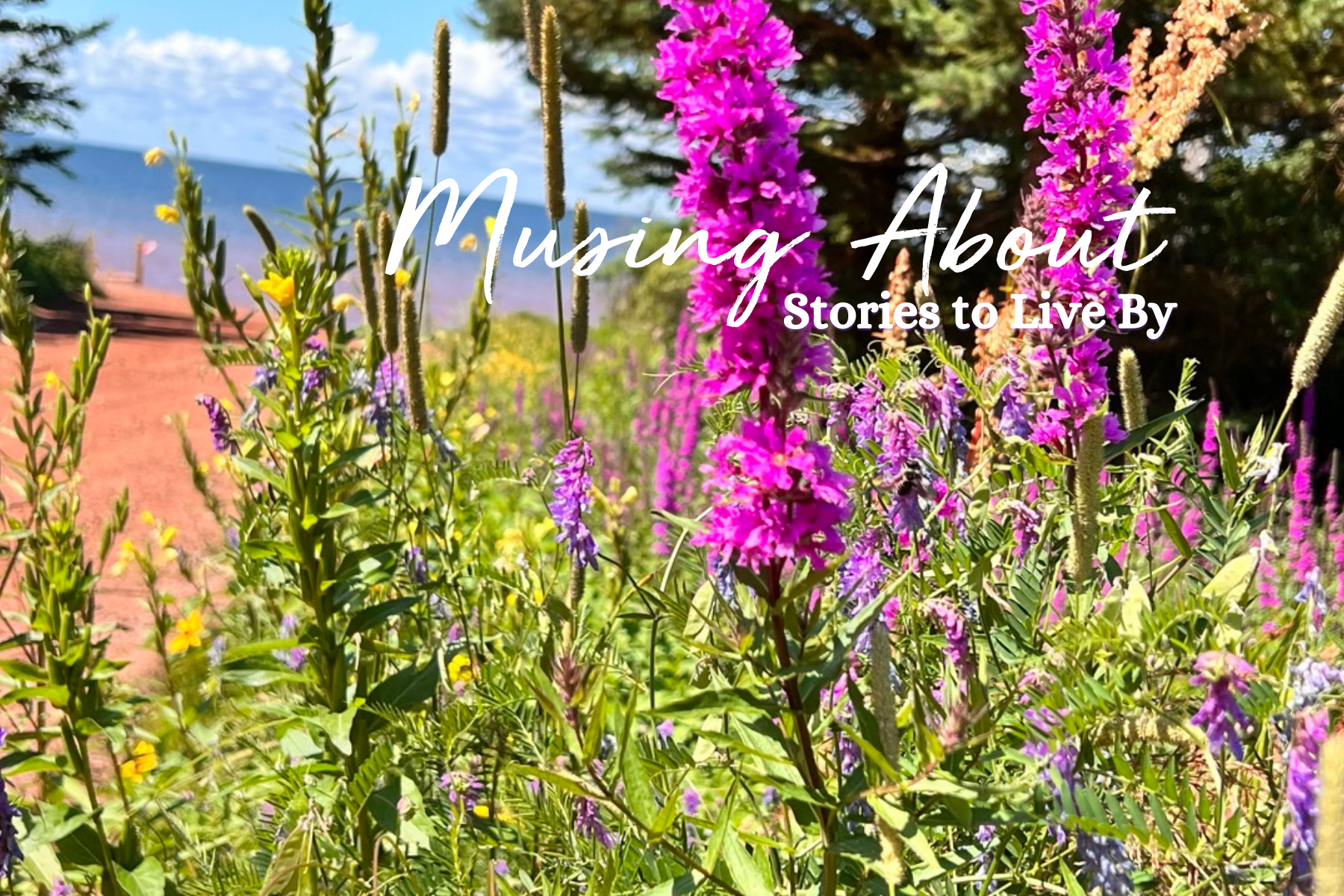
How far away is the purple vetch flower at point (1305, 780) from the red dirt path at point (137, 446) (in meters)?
1.39

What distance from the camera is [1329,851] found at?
0.40 metres

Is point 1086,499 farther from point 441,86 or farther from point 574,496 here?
point 441,86

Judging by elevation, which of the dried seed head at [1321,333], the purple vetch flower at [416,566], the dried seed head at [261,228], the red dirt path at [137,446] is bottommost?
the red dirt path at [137,446]

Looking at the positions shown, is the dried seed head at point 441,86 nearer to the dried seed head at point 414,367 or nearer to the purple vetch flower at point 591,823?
the dried seed head at point 414,367

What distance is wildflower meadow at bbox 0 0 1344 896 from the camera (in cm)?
94

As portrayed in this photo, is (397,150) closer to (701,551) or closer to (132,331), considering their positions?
(701,551)

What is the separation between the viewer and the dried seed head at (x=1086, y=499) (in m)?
1.17

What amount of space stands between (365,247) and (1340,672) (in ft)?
4.97

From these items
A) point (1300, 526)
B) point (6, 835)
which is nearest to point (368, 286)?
point (6, 835)

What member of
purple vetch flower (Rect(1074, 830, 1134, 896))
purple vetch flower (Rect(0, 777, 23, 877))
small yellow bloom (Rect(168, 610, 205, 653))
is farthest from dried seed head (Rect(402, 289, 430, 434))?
purple vetch flower (Rect(1074, 830, 1134, 896))

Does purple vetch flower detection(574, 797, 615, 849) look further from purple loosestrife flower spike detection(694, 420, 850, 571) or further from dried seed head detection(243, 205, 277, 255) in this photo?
dried seed head detection(243, 205, 277, 255)

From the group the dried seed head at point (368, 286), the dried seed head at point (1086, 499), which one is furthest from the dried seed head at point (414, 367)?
the dried seed head at point (1086, 499)

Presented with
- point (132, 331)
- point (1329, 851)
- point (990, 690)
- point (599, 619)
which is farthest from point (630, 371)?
point (132, 331)

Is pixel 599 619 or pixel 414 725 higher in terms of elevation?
pixel 414 725
